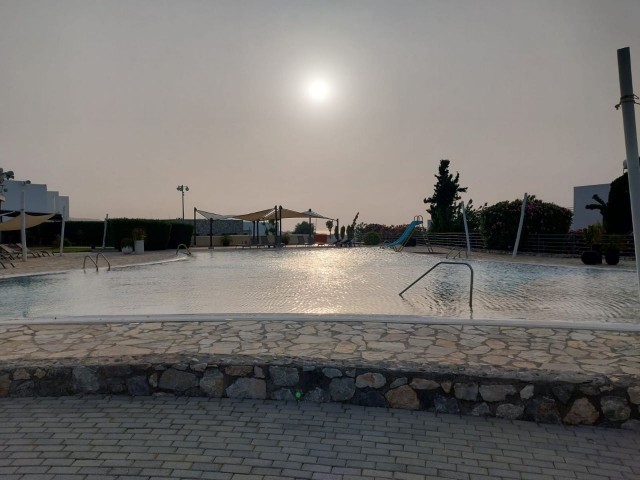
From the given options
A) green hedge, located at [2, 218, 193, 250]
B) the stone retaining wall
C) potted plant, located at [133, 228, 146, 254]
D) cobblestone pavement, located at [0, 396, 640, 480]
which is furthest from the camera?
green hedge, located at [2, 218, 193, 250]

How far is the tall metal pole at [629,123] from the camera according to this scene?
3.96 metres

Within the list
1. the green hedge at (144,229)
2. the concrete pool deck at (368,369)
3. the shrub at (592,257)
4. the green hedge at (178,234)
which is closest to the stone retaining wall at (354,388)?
the concrete pool deck at (368,369)

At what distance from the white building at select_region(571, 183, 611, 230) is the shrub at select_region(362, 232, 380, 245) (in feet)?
42.8

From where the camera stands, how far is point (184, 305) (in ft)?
22.5

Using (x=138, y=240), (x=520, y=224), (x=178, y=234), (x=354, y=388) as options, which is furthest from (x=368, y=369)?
(x=178, y=234)

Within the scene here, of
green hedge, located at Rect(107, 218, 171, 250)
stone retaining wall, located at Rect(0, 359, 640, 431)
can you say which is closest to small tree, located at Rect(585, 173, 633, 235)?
stone retaining wall, located at Rect(0, 359, 640, 431)

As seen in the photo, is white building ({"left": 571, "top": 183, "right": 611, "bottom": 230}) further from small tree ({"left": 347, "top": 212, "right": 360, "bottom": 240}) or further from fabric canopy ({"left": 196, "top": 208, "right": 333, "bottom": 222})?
fabric canopy ({"left": 196, "top": 208, "right": 333, "bottom": 222})

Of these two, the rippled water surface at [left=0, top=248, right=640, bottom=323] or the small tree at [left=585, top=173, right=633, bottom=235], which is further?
the small tree at [left=585, top=173, right=633, bottom=235]

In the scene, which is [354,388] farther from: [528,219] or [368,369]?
[528,219]

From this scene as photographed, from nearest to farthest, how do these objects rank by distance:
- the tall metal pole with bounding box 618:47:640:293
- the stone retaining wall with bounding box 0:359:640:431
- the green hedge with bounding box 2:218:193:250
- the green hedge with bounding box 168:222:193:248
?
1. the stone retaining wall with bounding box 0:359:640:431
2. the tall metal pole with bounding box 618:47:640:293
3. the green hedge with bounding box 2:218:193:250
4. the green hedge with bounding box 168:222:193:248

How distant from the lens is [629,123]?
156 inches

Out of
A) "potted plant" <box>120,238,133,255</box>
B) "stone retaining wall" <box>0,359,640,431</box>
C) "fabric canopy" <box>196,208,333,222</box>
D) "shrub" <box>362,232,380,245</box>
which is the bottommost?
"stone retaining wall" <box>0,359,640,431</box>

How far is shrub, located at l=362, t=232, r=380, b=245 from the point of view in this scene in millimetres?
31047

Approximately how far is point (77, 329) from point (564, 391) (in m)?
4.63
